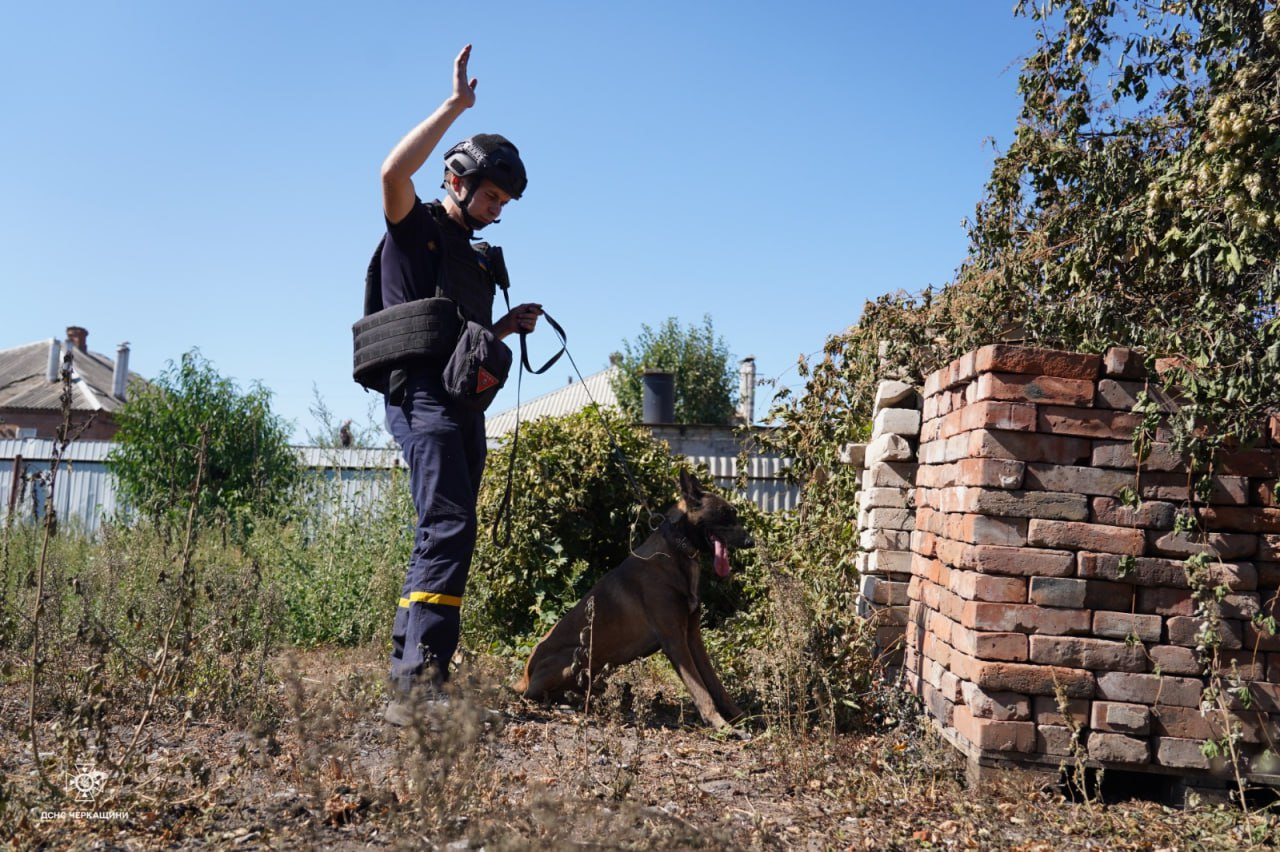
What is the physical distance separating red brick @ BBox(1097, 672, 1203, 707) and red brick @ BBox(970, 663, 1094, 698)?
3.0 inches

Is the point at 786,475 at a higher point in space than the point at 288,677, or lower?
higher

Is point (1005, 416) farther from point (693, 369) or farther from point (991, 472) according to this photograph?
point (693, 369)

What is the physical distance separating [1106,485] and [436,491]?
2.71 meters

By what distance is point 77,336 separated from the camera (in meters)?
38.9

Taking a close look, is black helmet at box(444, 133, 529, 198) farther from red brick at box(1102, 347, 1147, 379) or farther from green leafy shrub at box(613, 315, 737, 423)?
green leafy shrub at box(613, 315, 737, 423)

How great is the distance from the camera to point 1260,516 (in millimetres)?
3568

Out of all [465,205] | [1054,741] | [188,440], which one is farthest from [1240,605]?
[188,440]

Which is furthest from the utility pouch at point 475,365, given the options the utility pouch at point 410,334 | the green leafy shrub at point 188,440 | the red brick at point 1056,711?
the green leafy shrub at point 188,440

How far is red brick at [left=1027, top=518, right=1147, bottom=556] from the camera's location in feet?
11.8

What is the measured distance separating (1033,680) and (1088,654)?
9.2 inches

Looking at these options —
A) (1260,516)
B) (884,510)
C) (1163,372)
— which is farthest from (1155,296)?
(884,510)

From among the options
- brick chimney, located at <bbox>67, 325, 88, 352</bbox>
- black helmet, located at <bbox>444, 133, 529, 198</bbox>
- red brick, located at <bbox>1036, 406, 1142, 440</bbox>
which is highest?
brick chimney, located at <bbox>67, 325, 88, 352</bbox>

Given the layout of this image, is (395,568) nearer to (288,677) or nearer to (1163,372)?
(288,677)

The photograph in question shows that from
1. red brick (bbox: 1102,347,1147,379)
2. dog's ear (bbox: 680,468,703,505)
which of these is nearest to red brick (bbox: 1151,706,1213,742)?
red brick (bbox: 1102,347,1147,379)
